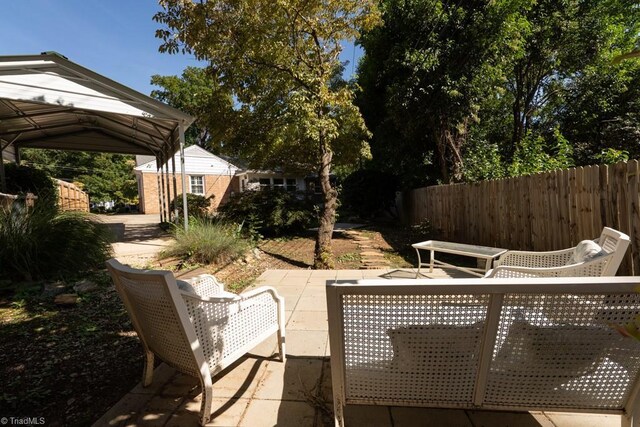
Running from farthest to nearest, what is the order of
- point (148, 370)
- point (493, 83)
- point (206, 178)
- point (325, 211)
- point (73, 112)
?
point (206, 178) < point (493, 83) < point (73, 112) < point (325, 211) < point (148, 370)

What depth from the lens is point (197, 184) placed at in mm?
20984

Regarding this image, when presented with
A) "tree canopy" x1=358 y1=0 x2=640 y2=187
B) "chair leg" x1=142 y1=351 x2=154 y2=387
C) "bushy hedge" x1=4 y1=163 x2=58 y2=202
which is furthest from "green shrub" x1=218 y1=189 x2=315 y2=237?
"chair leg" x1=142 y1=351 x2=154 y2=387

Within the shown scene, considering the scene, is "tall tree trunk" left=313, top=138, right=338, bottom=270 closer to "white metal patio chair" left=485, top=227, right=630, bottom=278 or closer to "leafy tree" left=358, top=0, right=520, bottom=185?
"white metal patio chair" left=485, top=227, right=630, bottom=278

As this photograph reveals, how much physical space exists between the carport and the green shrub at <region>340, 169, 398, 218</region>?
8.27 m

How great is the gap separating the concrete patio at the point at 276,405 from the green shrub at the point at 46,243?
3.48 m

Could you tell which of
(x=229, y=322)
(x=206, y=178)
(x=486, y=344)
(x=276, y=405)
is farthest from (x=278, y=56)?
(x=206, y=178)

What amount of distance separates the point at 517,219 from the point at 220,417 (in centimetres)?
568

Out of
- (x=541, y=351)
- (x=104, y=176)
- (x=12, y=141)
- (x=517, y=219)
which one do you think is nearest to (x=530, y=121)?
(x=517, y=219)

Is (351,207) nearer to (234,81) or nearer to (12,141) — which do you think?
(234,81)

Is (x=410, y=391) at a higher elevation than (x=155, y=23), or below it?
below

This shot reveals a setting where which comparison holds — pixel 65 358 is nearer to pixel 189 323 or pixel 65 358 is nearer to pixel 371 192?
pixel 189 323

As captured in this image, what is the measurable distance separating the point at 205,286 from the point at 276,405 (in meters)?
1.25

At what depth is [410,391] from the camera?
5.52 feet

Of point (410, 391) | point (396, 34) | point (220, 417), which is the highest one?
point (396, 34)
